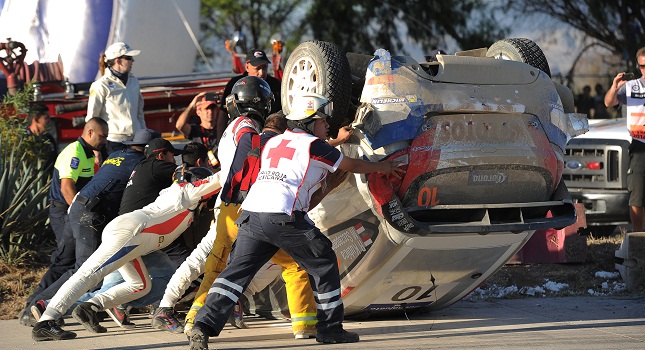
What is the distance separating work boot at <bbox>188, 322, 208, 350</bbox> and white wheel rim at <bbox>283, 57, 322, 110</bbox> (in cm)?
172

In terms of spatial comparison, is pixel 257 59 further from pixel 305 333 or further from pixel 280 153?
pixel 305 333

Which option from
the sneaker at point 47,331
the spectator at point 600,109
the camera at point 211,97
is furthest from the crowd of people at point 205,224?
the spectator at point 600,109

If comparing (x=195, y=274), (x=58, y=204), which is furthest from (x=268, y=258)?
(x=58, y=204)

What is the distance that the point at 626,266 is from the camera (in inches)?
381

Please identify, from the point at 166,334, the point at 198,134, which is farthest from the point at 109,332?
the point at 198,134

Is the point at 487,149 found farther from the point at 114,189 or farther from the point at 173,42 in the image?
the point at 173,42

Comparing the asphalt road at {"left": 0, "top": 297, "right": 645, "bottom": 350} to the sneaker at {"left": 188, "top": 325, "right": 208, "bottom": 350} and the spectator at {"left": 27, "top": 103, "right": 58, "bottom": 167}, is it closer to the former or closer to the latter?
the sneaker at {"left": 188, "top": 325, "right": 208, "bottom": 350}

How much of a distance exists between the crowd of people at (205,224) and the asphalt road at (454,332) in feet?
0.51

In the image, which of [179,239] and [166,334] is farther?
[179,239]

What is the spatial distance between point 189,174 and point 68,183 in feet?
4.59

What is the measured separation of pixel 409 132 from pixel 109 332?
9.16ft

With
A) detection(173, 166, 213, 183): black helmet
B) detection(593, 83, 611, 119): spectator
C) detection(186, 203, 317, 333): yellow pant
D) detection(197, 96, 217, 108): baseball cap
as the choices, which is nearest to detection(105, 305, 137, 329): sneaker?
detection(186, 203, 317, 333): yellow pant

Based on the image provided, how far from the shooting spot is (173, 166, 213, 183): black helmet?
26.9 feet

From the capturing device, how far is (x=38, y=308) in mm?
8305
